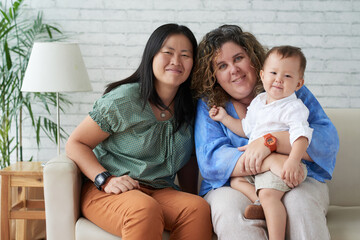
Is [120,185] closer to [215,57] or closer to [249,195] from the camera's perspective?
[249,195]

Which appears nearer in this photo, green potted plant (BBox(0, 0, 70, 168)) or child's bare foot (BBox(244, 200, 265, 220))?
child's bare foot (BBox(244, 200, 265, 220))

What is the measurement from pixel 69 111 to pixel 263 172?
6.46 feet

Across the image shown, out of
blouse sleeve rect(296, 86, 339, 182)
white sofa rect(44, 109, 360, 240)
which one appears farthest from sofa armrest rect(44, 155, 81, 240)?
blouse sleeve rect(296, 86, 339, 182)

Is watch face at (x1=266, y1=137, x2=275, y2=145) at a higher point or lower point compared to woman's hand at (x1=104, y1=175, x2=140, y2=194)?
higher

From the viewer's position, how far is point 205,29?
10.9ft

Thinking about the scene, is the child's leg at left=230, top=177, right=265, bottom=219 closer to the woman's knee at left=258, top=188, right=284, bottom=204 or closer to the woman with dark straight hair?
the woman's knee at left=258, top=188, right=284, bottom=204

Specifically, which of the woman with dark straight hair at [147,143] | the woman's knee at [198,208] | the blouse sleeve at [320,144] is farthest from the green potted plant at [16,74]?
the blouse sleeve at [320,144]

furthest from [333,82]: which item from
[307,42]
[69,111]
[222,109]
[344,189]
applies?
[69,111]

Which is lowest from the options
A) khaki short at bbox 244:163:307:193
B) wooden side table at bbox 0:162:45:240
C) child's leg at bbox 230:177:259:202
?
wooden side table at bbox 0:162:45:240

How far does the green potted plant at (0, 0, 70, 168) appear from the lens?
9.84 feet

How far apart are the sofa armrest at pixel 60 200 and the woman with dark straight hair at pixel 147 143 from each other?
0.22 ft

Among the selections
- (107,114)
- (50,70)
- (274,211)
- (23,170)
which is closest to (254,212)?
(274,211)

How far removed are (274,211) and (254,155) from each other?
0.77 ft

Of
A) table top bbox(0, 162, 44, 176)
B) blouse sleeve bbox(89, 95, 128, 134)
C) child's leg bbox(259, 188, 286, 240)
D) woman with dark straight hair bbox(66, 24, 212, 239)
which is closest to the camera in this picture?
child's leg bbox(259, 188, 286, 240)
